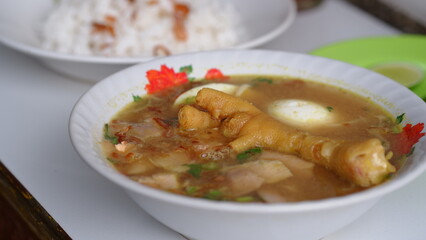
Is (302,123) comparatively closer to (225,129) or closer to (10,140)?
(225,129)

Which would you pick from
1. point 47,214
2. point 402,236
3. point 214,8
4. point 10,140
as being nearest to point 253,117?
point 402,236

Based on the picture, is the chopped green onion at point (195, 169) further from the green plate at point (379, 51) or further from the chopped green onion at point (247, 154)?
the green plate at point (379, 51)

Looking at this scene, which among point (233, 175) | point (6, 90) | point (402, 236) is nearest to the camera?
point (233, 175)

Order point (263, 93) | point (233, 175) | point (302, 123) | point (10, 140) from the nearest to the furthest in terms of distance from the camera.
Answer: point (233, 175) → point (302, 123) → point (263, 93) → point (10, 140)

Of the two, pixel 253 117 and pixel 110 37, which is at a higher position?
pixel 253 117

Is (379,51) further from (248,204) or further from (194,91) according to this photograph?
(248,204)

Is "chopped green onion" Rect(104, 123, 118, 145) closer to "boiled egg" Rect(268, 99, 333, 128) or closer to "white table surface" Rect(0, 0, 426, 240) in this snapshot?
"white table surface" Rect(0, 0, 426, 240)
